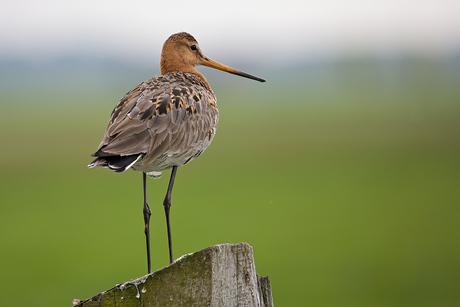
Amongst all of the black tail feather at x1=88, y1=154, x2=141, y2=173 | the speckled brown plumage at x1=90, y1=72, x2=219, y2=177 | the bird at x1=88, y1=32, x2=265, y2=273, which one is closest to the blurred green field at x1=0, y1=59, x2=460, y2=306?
the bird at x1=88, y1=32, x2=265, y2=273

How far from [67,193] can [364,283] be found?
26052mm

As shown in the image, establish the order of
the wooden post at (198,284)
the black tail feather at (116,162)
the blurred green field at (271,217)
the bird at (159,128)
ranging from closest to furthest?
the wooden post at (198,284), the black tail feather at (116,162), the bird at (159,128), the blurred green field at (271,217)

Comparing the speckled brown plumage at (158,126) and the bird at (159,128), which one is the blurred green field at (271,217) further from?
the speckled brown plumage at (158,126)

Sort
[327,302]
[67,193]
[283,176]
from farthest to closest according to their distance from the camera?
[283,176], [67,193], [327,302]

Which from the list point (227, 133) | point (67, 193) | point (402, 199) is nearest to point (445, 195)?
point (402, 199)

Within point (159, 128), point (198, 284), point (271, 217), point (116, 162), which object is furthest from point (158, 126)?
point (271, 217)

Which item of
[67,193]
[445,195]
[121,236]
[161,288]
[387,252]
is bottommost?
[161,288]

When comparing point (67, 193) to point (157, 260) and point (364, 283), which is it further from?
point (364, 283)

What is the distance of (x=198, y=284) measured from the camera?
4176 millimetres

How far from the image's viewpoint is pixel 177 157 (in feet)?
25.9

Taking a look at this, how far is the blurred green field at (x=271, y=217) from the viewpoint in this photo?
2147 cm

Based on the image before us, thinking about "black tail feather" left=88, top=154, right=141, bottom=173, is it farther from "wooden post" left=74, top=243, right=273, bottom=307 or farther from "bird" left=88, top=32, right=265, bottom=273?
"wooden post" left=74, top=243, right=273, bottom=307

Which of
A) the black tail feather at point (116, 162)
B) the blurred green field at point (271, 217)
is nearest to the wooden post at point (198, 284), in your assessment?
the black tail feather at point (116, 162)

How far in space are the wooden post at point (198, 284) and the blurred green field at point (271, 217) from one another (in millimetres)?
15536
